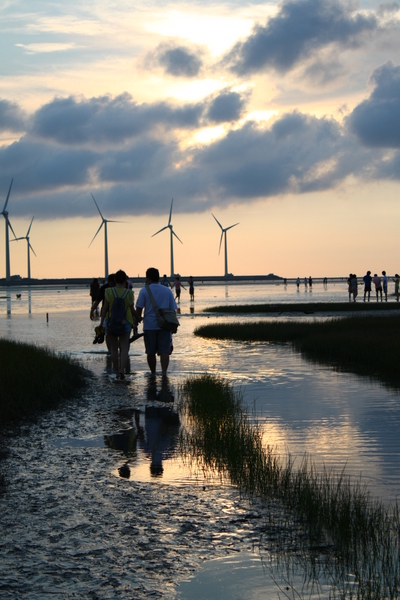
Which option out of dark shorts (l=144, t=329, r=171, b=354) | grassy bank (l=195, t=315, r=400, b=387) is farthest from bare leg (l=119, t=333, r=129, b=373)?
grassy bank (l=195, t=315, r=400, b=387)

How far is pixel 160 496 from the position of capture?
821 centimetres

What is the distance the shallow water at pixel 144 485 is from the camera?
6.04m

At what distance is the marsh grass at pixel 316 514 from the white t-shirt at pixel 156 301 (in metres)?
5.28

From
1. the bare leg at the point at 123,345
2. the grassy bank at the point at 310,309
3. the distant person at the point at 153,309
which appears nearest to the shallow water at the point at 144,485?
the bare leg at the point at 123,345

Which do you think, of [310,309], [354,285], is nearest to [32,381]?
[310,309]

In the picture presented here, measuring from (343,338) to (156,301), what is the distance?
13.0m

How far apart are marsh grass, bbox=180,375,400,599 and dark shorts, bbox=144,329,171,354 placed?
546 centimetres

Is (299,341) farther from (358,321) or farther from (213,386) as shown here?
(213,386)

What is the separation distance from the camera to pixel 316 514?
23.8ft

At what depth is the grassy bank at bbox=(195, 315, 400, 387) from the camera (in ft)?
71.2

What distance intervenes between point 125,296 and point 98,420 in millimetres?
4223

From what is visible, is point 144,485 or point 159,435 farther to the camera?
point 159,435

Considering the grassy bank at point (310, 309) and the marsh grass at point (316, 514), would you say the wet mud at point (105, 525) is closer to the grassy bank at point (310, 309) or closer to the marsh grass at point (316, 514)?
the marsh grass at point (316, 514)

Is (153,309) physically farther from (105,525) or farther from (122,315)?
(105,525)
